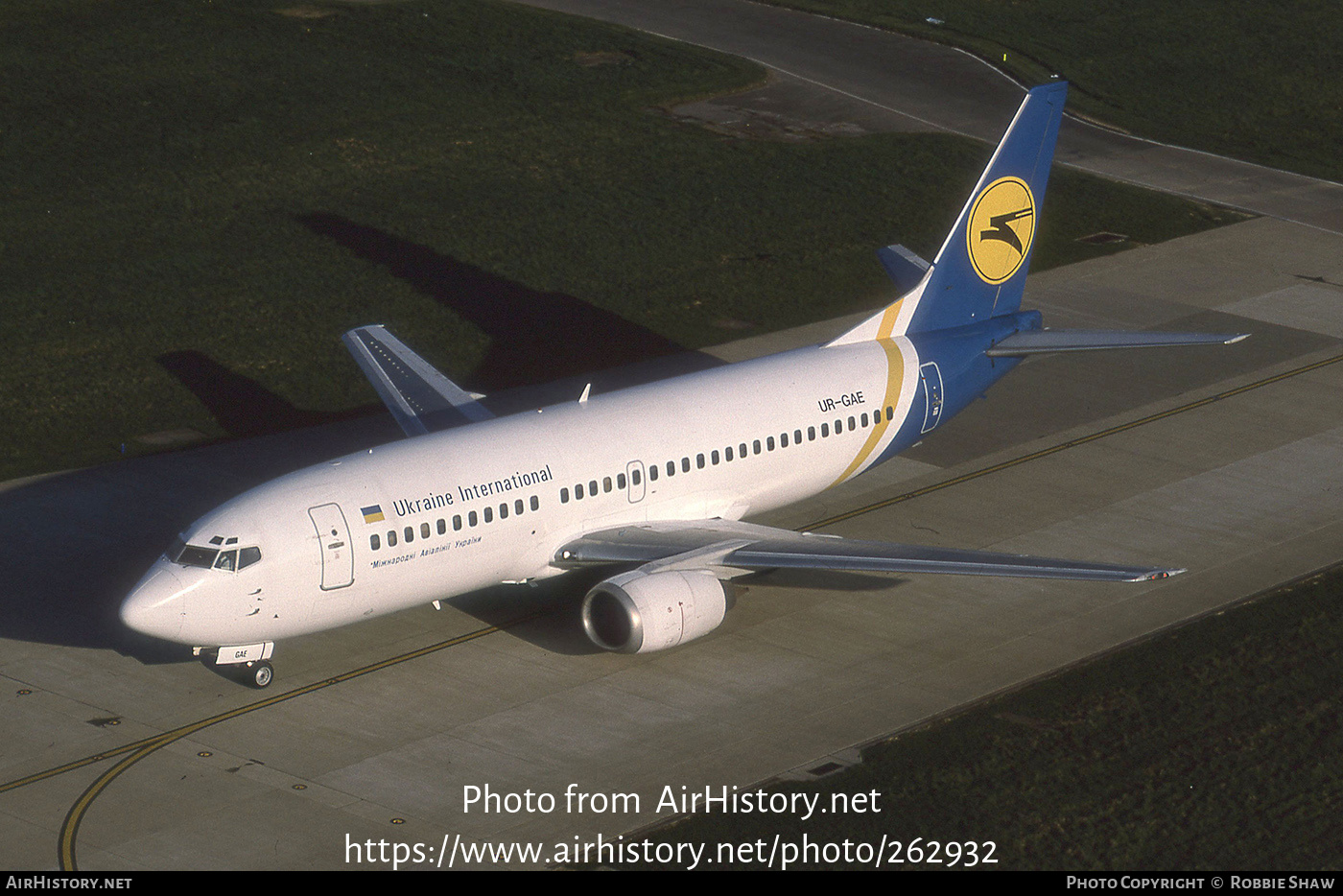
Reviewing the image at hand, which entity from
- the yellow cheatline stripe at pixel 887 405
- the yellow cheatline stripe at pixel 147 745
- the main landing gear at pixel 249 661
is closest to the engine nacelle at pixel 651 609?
the yellow cheatline stripe at pixel 147 745

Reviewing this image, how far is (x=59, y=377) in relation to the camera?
50375 millimetres

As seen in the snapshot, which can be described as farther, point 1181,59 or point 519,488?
point 1181,59

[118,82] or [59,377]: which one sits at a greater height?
[118,82]

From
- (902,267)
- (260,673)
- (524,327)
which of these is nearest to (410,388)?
(260,673)

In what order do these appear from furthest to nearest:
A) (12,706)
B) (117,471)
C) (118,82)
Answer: (118,82) < (117,471) < (12,706)

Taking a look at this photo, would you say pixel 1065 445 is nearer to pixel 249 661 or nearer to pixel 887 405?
pixel 887 405

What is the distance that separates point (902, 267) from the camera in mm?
46031

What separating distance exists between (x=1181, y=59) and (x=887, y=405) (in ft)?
173

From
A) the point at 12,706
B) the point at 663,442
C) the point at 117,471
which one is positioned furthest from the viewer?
the point at 117,471

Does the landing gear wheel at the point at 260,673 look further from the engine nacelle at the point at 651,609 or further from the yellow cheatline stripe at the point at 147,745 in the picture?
the engine nacelle at the point at 651,609

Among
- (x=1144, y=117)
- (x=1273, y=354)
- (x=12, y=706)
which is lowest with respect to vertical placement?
(x=12, y=706)

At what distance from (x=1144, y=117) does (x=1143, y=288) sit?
22.3m

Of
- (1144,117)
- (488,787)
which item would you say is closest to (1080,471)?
(488,787)
